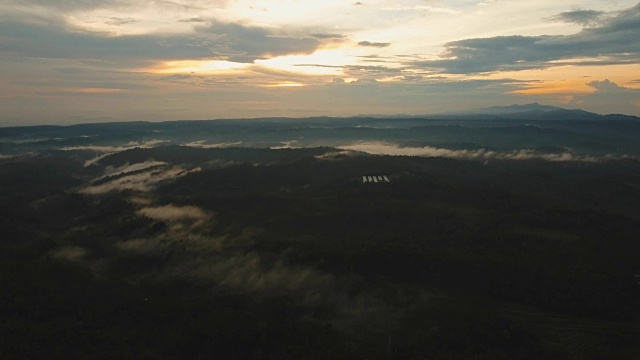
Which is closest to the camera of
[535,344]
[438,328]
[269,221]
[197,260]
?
[535,344]

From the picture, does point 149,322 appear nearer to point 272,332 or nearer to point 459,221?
point 272,332

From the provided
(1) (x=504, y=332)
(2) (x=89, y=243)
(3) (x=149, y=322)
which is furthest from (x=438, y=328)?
(2) (x=89, y=243)

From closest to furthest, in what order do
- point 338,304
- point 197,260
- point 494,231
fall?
point 338,304 < point 197,260 < point 494,231

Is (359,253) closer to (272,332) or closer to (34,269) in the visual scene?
(272,332)

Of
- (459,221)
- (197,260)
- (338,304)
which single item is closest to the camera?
(338,304)

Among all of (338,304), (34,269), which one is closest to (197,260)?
(34,269)

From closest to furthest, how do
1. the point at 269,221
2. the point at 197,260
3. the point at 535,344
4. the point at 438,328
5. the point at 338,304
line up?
1. the point at 535,344
2. the point at 438,328
3. the point at 338,304
4. the point at 197,260
5. the point at 269,221

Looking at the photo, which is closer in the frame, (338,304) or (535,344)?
(535,344)

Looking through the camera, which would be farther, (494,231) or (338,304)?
(494,231)
